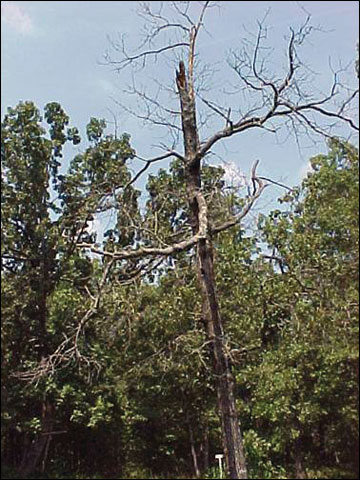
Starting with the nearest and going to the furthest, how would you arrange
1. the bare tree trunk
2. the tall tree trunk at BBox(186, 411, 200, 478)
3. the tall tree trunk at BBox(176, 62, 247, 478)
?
the tall tree trunk at BBox(176, 62, 247, 478)
the bare tree trunk
the tall tree trunk at BBox(186, 411, 200, 478)

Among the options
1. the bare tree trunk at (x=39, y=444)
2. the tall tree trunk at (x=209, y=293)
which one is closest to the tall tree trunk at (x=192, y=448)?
the bare tree trunk at (x=39, y=444)

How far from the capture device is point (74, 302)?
6.31 m

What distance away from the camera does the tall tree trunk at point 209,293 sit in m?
3.30

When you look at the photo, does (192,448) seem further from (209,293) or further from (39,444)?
(209,293)

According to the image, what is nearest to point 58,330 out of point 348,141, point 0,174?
point 0,174

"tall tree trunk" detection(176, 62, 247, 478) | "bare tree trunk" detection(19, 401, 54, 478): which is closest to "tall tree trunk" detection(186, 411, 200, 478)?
"bare tree trunk" detection(19, 401, 54, 478)

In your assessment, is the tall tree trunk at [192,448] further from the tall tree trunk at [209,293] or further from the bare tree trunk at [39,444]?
the tall tree trunk at [209,293]

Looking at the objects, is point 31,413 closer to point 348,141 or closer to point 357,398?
point 357,398

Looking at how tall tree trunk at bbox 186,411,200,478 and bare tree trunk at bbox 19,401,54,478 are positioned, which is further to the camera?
tall tree trunk at bbox 186,411,200,478

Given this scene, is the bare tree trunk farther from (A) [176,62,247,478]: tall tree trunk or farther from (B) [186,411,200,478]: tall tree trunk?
(A) [176,62,247,478]: tall tree trunk

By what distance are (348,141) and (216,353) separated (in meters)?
1.33

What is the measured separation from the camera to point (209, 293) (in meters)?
3.45

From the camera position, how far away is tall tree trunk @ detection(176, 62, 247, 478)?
3305 mm

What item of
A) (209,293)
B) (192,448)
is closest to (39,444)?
(192,448)
